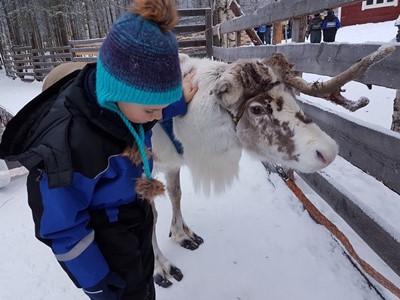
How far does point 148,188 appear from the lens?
1303mm

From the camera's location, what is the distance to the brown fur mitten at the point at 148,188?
129 centimetres

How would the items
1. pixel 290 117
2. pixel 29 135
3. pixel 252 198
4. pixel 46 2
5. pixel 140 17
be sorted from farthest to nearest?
pixel 46 2 < pixel 252 198 < pixel 290 117 < pixel 29 135 < pixel 140 17

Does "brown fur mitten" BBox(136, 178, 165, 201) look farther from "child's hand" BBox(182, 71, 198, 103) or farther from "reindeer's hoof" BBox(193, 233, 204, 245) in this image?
"reindeer's hoof" BBox(193, 233, 204, 245)

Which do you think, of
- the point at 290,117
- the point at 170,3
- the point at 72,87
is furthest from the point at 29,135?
the point at 290,117

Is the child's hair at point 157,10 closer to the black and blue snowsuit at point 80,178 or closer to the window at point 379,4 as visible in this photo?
the black and blue snowsuit at point 80,178

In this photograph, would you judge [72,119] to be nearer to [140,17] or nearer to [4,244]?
[140,17]

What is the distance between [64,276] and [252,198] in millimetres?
1765

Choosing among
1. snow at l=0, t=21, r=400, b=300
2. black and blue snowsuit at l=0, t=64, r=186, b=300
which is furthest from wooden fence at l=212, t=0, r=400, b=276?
black and blue snowsuit at l=0, t=64, r=186, b=300

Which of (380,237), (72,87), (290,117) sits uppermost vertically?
(72,87)

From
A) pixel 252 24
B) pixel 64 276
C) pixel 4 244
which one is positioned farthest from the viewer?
pixel 252 24

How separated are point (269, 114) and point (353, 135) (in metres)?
1.00

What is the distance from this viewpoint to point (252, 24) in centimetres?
390

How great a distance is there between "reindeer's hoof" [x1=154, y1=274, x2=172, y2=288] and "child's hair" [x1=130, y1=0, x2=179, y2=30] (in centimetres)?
170

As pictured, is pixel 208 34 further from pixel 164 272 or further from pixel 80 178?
pixel 80 178
